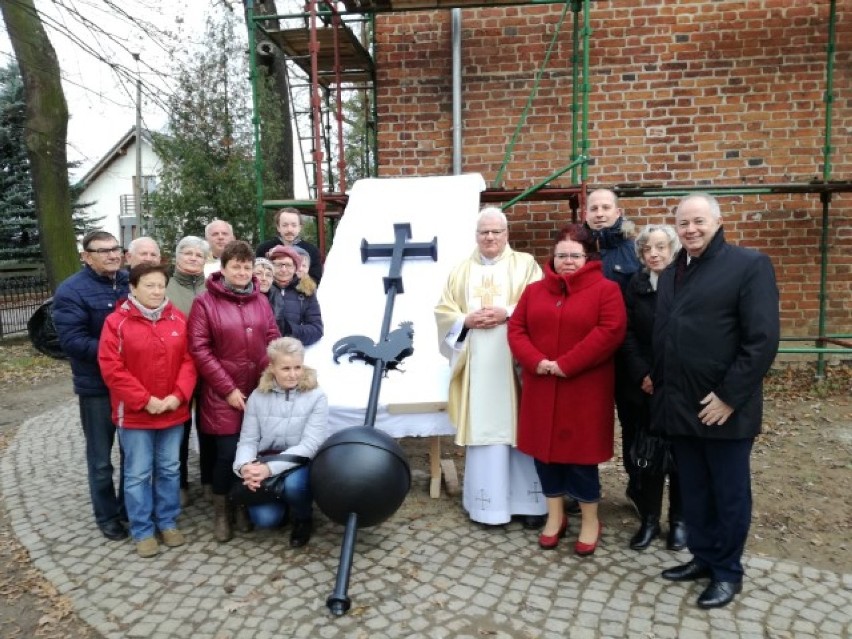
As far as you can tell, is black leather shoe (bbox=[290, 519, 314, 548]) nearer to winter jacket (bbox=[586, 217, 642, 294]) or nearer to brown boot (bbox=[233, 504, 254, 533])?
brown boot (bbox=[233, 504, 254, 533])

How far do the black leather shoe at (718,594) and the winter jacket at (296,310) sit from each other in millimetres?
2512

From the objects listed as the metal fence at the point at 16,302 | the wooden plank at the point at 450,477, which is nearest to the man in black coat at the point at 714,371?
the wooden plank at the point at 450,477

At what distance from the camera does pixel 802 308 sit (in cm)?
692

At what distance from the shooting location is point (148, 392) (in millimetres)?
3416

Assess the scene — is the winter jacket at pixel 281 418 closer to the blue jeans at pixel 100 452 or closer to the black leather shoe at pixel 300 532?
the black leather shoe at pixel 300 532

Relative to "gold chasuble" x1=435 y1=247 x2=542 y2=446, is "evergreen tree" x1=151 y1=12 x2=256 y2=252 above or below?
above

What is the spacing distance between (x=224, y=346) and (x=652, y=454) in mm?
2228

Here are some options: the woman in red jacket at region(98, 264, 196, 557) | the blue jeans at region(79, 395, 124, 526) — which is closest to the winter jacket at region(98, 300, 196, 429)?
the woman in red jacket at region(98, 264, 196, 557)

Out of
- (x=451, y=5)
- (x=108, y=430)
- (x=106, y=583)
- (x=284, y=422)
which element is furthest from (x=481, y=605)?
(x=451, y=5)

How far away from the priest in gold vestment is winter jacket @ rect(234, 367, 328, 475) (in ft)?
2.61

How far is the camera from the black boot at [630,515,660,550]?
137 inches

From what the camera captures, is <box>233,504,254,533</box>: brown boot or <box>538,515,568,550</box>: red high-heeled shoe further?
<box>233,504,254,533</box>: brown boot

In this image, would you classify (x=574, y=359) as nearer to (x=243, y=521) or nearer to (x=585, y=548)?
(x=585, y=548)

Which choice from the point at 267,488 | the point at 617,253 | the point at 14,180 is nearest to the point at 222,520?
the point at 267,488
